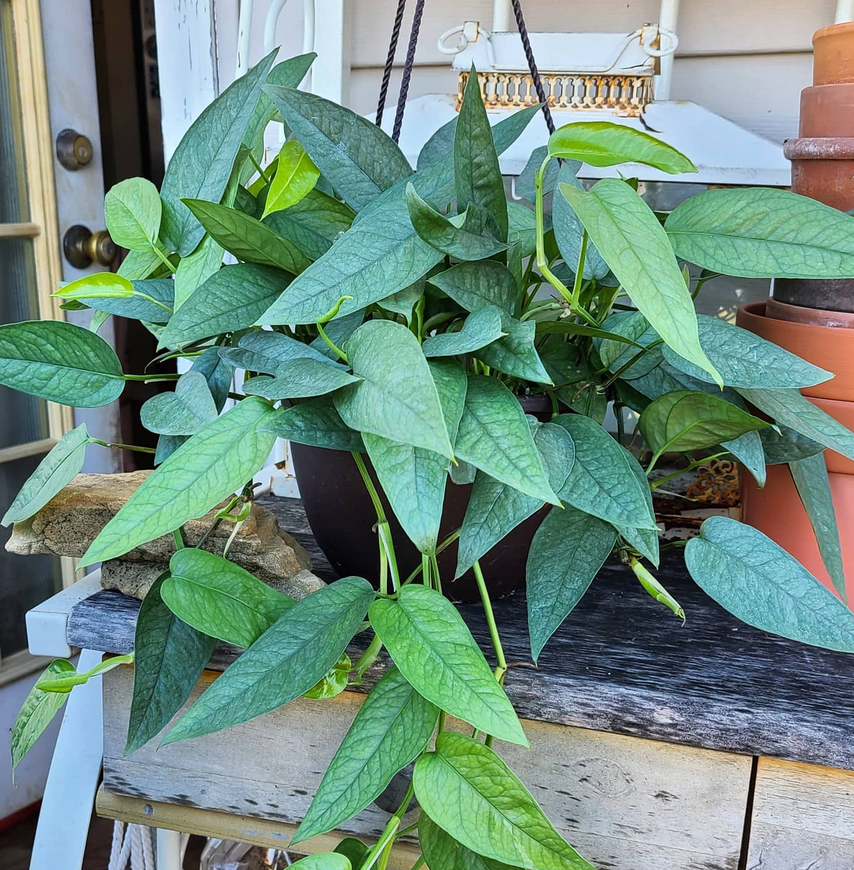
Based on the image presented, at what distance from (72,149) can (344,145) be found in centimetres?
123

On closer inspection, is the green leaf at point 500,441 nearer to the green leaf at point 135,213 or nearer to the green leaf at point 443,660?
the green leaf at point 443,660

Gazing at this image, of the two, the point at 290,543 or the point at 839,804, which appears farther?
the point at 290,543

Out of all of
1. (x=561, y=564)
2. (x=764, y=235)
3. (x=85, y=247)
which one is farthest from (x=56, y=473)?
(x=85, y=247)

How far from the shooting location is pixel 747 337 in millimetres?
419

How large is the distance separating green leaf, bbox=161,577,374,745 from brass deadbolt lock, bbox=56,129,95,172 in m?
1.33

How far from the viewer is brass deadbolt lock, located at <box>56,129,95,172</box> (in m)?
1.46

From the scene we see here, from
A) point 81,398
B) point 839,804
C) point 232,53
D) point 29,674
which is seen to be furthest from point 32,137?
point 839,804

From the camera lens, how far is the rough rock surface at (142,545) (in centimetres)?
53

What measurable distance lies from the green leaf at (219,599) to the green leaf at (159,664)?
18 millimetres

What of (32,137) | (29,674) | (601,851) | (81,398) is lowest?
(29,674)

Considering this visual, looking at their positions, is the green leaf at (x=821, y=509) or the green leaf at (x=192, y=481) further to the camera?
the green leaf at (x=821, y=509)

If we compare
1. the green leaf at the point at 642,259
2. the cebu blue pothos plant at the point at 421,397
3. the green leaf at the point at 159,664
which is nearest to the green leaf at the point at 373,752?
the cebu blue pothos plant at the point at 421,397

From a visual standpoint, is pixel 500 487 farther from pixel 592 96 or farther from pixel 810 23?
pixel 810 23

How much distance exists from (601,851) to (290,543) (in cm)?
27
